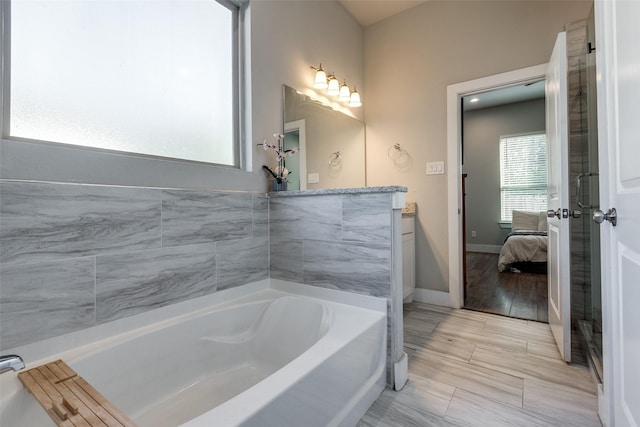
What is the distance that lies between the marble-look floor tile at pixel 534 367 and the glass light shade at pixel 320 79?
2.31 metres

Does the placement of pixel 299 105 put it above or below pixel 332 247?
above

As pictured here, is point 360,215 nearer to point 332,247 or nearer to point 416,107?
point 332,247

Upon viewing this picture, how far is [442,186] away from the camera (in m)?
2.68

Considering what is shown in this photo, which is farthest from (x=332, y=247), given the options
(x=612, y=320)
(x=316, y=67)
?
(x=316, y=67)

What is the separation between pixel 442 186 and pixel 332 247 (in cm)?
152

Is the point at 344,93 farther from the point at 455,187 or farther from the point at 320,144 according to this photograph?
the point at 455,187

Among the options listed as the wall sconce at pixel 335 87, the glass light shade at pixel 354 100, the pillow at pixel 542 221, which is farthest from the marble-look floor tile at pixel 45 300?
the pillow at pixel 542 221

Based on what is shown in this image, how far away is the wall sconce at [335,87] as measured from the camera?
246 centimetres

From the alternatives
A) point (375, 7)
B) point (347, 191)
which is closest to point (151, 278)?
point (347, 191)

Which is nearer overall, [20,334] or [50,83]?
[20,334]

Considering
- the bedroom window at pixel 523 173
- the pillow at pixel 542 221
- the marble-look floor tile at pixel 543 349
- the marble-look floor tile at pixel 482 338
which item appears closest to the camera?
the marble-look floor tile at pixel 543 349

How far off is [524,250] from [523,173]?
6.24 ft

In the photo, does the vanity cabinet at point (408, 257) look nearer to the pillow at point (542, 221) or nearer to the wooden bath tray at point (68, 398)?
the wooden bath tray at point (68, 398)

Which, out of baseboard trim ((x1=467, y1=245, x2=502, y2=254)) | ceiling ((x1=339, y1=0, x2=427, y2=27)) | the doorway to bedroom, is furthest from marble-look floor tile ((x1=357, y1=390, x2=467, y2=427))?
baseboard trim ((x1=467, y1=245, x2=502, y2=254))
